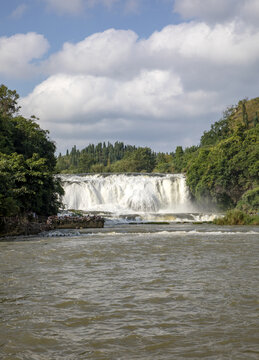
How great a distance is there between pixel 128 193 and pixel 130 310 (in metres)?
48.9

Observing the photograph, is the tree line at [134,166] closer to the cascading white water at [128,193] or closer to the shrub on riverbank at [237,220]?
the cascading white water at [128,193]

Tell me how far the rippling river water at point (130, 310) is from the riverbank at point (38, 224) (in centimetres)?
1113

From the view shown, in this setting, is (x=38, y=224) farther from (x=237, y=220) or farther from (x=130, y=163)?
(x=130, y=163)

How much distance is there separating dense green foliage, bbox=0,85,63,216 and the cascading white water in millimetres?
18749

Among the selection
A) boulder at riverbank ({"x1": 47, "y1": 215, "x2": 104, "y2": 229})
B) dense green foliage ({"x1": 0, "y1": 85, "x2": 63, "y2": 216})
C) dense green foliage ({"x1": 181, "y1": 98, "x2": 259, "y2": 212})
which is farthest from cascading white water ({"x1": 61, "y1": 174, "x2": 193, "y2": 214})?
boulder at riverbank ({"x1": 47, "y1": 215, "x2": 104, "y2": 229})

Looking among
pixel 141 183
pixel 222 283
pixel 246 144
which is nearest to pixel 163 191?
pixel 141 183

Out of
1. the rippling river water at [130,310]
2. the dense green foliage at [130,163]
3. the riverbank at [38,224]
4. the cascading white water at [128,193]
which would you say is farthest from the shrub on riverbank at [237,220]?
the dense green foliage at [130,163]

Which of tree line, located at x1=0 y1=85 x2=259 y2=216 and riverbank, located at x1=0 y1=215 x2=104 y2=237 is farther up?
tree line, located at x1=0 y1=85 x2=259 y2=216

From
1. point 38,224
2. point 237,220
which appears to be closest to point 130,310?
point 38,224

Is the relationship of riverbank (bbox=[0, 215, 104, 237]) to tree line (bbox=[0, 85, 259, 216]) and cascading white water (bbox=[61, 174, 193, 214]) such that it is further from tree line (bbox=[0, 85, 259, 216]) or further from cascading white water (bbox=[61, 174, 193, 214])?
cascading white water (bbox=[61, 174, 193, 214])

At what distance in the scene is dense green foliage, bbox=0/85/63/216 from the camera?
22584mm

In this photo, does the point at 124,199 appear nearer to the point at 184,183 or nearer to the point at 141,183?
the point at 141,183

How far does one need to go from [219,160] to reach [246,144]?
167 inches

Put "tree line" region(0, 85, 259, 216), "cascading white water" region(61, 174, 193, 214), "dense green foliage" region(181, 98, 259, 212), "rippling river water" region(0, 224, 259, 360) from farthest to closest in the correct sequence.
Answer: "cascading white water" region(61, 174, 193, 214), "dense green foliage" region(181, 98, 259, 212), "tree line" region(0, 85, 259, 216), "rippling river water" region(0, 224, 259, 360)
